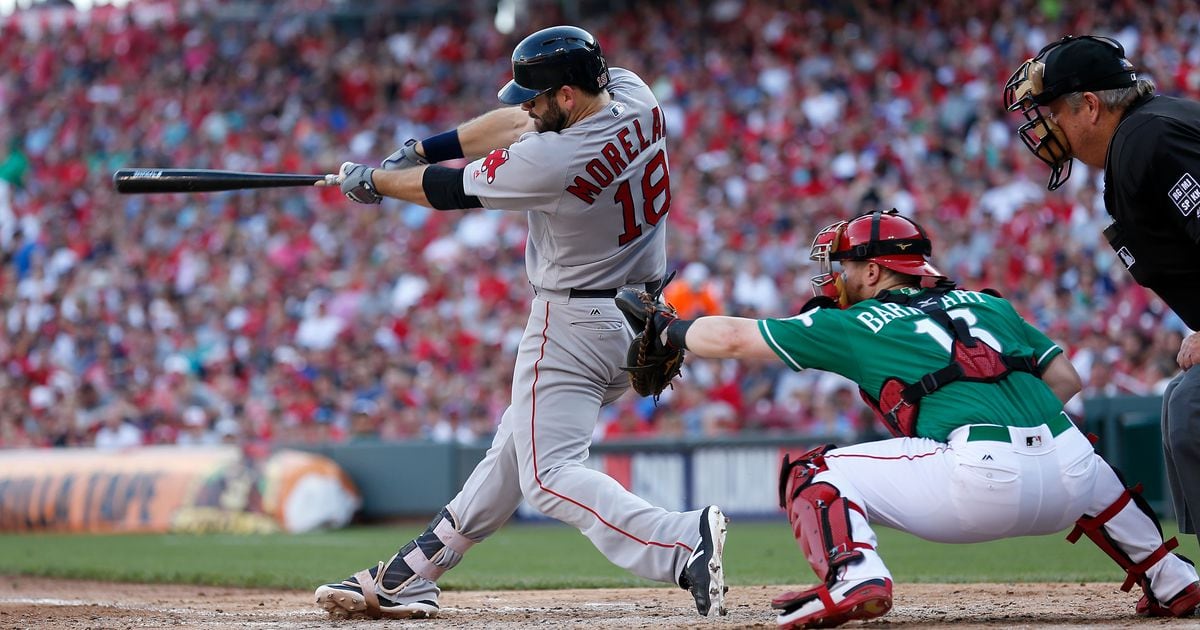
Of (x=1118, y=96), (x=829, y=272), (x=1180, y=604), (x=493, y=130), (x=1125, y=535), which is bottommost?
(x=1180, y=604)

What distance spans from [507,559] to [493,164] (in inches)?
189

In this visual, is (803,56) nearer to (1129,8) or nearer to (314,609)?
(1129,8)

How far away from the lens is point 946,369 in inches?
152

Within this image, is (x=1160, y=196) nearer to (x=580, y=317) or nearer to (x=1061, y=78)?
(x=1061, y=78)

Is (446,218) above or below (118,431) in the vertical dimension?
above

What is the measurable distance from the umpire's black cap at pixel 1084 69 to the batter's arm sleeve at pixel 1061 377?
2.60 feet

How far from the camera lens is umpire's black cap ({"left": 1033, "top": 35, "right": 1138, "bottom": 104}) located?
158 inches

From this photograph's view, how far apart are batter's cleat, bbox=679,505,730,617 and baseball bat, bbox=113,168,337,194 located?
1805 millimetres

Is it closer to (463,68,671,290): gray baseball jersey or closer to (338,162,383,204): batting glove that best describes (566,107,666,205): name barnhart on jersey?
(463,68,671,290): gray baseball jersey

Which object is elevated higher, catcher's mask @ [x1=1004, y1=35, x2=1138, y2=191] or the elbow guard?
catcher's mask @ [x1=1004, y1=35, x2=1138, y2=191]

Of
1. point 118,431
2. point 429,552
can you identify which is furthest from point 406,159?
point 118,431

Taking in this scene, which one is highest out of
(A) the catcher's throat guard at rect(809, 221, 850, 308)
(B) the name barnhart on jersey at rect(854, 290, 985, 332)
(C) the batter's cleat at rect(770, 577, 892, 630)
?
(A) the catcher's throat guard at rect(809, 221, 850, 308)

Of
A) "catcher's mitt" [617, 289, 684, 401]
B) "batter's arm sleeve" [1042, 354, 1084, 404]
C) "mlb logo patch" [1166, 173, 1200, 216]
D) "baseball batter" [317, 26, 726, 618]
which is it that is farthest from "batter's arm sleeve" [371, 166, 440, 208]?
"mlb logo patch" [1166, 173, 1200, 216]

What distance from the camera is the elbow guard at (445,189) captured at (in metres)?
4.47
